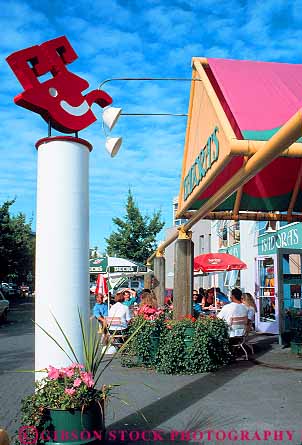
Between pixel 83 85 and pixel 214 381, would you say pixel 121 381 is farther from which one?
pixel 83 85

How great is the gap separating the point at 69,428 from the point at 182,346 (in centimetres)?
457

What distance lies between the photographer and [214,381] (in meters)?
7.99

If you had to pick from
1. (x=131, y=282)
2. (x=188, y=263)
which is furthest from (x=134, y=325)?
(x=131, y=282)

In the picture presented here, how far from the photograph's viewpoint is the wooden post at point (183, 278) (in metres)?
9.83

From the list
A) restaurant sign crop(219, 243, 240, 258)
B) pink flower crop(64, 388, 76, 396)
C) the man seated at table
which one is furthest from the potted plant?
restaurant sign crop(219, 243, 240, 258)

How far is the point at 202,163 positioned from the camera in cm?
838

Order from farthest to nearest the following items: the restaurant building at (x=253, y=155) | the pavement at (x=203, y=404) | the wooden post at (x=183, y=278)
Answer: the wooden post at (x=183, y=278) → the restaurant building at (x=253, y=155) → the pavement at (x=203, y=404)

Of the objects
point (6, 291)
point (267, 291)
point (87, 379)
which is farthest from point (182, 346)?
point (6, 291)

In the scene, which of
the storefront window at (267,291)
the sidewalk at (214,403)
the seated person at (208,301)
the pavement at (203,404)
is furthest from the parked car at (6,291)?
the sidewalk at (214,403)

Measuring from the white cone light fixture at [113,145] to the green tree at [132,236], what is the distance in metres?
32.0

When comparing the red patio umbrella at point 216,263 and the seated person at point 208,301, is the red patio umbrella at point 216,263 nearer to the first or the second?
the red patio umbrella at point 216,263

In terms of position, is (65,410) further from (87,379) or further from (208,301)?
(208,301)

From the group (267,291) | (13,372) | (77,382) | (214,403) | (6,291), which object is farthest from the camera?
(6,291)

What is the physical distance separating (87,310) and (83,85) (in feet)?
8.17
